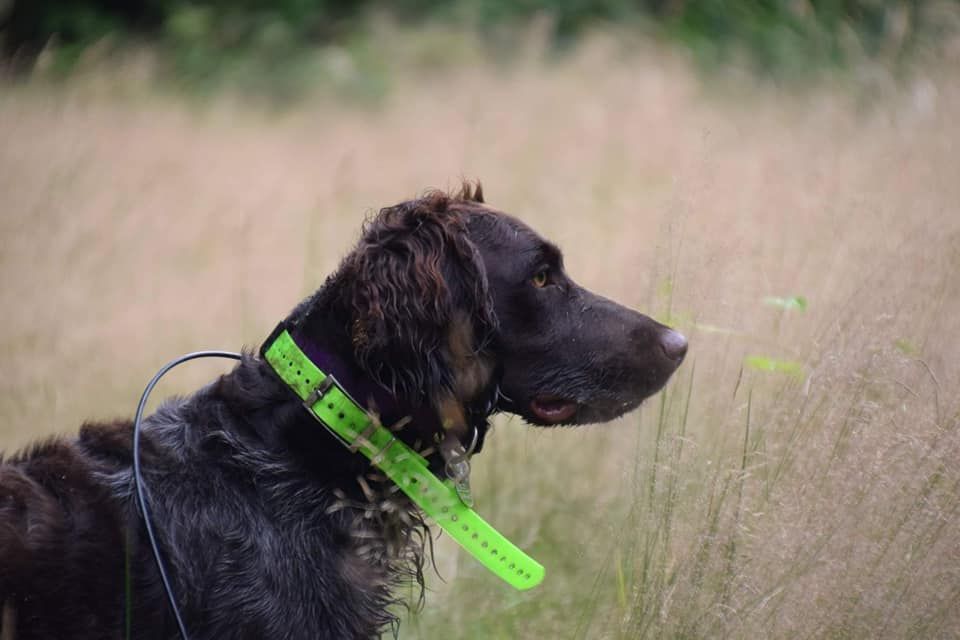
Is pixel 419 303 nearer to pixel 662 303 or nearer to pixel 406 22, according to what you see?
pixel 662 303

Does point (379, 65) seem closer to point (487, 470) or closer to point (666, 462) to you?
point (487, 470)

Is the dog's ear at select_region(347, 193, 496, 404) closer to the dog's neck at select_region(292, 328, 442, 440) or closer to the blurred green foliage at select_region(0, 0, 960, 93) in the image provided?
the dog's neck at select_region(292, 328, 442, 440)

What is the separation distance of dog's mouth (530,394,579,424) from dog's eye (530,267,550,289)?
1.04ft

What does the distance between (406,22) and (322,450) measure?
36.6 feet

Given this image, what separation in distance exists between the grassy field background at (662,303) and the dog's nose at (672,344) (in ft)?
0.91

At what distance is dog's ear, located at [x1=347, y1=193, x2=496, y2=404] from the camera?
2533 mm

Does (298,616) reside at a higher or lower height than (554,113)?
lower

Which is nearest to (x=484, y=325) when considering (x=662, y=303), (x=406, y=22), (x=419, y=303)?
(x=419, y=303)

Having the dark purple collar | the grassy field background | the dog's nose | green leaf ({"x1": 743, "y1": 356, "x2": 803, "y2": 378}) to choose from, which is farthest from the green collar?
green leaf ({"x1": 743, "y1": 356, "x2": 803, "y2": 378})

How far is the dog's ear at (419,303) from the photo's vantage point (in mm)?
2533

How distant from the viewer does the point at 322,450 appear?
2594 mm

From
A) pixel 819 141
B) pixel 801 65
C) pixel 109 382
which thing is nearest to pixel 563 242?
pixel 819 141

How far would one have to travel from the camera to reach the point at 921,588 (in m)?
2.73

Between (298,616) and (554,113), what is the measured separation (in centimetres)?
657
